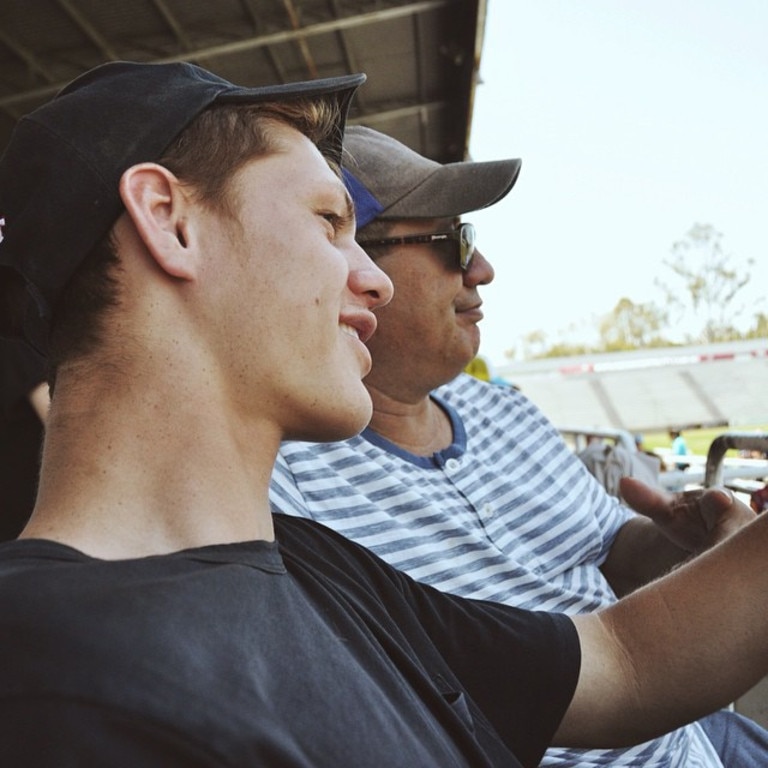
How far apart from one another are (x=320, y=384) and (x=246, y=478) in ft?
0.46

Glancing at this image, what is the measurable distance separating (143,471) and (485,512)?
105 cm

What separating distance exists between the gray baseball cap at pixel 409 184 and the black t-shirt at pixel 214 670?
112 centimetres

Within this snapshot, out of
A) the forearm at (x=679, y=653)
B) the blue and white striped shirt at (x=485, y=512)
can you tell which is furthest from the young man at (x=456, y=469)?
the forearm at (x=679, y=653)

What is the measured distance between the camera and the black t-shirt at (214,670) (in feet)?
2.13

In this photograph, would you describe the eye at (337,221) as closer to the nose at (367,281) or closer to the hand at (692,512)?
the nose at (367,281)

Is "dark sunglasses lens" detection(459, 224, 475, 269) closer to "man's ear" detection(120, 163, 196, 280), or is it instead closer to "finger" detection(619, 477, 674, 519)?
"finger" detection(619, 477, 674, 519)

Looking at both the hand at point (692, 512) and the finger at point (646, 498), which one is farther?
the finger at point (646, 498)

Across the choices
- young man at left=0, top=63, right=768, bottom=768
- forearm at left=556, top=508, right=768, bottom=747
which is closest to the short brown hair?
young man at left=0, top=63, right=768, bottom=768

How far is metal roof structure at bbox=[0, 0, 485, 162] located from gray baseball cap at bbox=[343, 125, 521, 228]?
6.68m

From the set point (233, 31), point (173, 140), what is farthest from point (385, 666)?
point (233, 31)

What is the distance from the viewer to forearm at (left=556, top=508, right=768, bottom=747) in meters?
1.23

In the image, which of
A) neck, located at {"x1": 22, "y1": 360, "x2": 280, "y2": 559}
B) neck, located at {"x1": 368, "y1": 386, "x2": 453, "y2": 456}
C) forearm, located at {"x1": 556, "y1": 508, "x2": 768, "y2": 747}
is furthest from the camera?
neck, located at {"x1": 368, "y1": 386, "x2": 453, "y2": 456}

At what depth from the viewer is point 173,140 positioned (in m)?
0.98

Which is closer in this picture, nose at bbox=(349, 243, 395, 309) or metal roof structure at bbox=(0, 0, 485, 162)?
nose at bbox=(349, 243, 395, 309)
